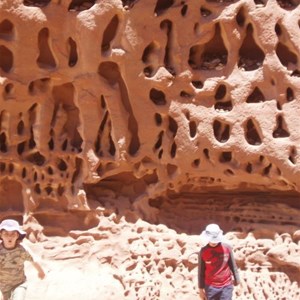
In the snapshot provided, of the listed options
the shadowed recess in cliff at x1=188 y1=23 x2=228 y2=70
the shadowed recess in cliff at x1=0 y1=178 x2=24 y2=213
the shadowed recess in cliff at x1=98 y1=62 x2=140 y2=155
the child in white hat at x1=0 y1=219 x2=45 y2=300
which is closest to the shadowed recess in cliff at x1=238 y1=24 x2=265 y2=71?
the shadowed recess in cliff at x1=188 y1=23 x2=228 y2=70

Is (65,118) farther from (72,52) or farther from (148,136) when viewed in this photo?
(148,136)

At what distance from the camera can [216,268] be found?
3.13 m

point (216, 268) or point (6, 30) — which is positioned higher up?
point (6, 30)

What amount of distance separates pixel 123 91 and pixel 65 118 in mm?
524

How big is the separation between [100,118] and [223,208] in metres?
1.22

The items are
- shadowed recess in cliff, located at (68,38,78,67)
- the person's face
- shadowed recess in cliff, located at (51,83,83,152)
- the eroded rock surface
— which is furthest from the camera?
shadowed recess in cliff, located at (51,83,83,152)

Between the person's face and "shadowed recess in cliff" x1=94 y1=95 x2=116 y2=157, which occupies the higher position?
"shadowed recess in cliff" x1=94 y1=95 x2=116 y2=157

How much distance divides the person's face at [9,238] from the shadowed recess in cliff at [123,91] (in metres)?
1.83

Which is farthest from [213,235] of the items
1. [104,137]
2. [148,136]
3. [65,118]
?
[65,118]

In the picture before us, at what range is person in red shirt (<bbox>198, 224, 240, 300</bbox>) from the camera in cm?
312

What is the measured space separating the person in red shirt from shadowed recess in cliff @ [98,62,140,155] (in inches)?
69.9

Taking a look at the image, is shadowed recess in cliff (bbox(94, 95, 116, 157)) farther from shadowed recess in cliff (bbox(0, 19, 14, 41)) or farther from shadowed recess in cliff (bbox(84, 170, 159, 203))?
shadowed recess in cliff (bbox(0, 19, 14, 41))

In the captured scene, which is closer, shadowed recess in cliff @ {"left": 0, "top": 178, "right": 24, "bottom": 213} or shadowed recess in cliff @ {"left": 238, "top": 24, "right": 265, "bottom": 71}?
shadowed recess in cliff @ {"left": 238, "top": 24, "right": 265, "bottom": 71}

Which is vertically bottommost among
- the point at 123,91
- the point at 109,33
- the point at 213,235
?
the point at 213,235
